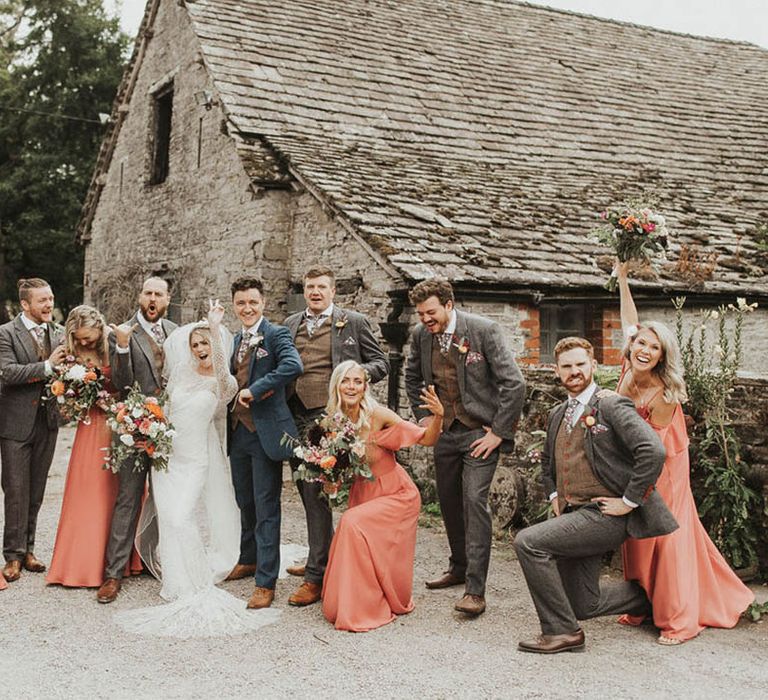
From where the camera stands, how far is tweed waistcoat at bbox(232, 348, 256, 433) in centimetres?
556

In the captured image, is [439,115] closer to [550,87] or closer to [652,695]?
[550,87]

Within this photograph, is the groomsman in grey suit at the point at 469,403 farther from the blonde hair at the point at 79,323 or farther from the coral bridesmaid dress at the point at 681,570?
the blonde hair at the point at 79,323

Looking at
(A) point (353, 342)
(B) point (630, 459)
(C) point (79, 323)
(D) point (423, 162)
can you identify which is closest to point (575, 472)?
(B) point (630, 459)

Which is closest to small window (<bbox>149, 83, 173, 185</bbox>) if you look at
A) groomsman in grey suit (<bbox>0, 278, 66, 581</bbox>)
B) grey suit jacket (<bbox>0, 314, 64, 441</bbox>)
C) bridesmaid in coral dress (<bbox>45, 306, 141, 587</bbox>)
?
groomsman in grey suit (<bbox>0, 278, 66, 581</bbox>)

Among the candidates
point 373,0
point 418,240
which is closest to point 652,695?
point 418,240

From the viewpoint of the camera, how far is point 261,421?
5.43 metres

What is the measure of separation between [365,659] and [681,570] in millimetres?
1866

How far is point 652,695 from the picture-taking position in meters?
3.93

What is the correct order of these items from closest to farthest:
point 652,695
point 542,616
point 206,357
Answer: point 652,695 → point 542,616 → point 206,357

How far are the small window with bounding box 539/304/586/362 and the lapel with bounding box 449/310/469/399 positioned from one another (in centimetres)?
451

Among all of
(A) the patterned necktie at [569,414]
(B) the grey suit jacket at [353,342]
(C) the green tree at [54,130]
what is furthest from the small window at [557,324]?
(C) the green tree at [54,130]

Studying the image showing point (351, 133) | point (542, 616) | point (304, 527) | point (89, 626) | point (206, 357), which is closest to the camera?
point (542, 616)

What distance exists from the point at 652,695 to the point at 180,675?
232 centimetres

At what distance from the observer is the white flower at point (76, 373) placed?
547cm
